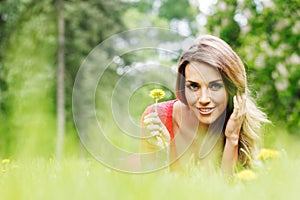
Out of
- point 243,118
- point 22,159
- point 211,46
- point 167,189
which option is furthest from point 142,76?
point 167,189

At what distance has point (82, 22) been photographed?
48.9 feet

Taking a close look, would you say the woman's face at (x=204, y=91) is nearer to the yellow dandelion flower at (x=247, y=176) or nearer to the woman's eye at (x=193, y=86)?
the woman's eye at (x=193, y=86)

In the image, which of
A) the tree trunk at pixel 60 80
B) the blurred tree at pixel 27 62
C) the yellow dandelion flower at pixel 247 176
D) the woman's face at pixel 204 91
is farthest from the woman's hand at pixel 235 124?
the blurred tree at pixel 27 62

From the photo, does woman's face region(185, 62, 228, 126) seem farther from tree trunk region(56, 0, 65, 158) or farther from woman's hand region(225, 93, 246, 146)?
tree trunk region(56, 0, 65, 158)

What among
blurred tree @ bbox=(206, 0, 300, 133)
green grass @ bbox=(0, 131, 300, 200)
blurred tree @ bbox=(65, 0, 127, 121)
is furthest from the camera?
blurred tree @ bbox=(65, 0, 127, 121)

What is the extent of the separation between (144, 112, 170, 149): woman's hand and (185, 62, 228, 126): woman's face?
27 centimetres

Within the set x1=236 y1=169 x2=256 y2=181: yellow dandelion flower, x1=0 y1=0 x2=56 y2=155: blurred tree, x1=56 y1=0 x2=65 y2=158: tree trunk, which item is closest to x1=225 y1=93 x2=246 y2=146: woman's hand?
x1=236 y1=169 x2=256 y2=181: yellow dandelion flower

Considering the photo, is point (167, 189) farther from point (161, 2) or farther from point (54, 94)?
point (161, 2)

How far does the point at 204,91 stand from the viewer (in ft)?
9.60

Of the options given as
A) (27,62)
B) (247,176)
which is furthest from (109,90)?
(247,176)

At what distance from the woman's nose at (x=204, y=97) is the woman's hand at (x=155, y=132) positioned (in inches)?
10.9

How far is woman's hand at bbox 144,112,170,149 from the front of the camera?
2.79 metres

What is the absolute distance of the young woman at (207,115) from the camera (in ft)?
9.57

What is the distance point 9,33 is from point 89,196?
44.4ft
